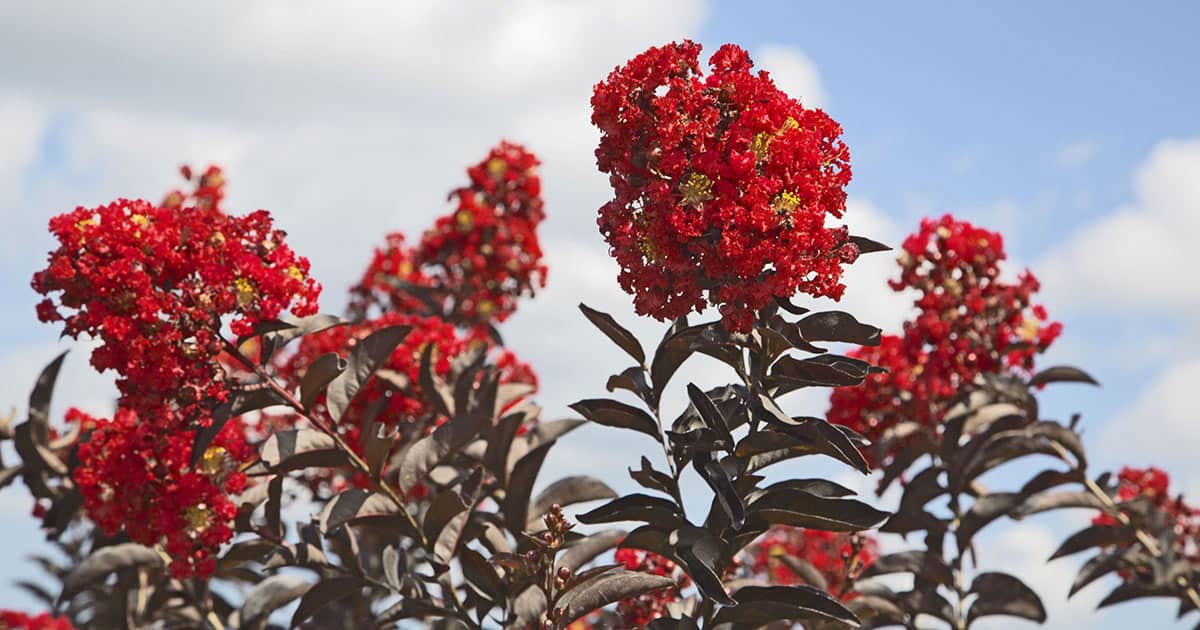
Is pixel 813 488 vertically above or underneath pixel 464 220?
underneath

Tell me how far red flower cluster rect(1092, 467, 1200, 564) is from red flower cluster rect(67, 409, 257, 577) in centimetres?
380

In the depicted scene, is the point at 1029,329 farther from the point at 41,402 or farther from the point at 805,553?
the point at 41,402

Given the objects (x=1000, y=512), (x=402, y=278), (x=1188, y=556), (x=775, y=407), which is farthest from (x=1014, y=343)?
(x=402, y=278)

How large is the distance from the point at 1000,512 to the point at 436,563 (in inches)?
87.2

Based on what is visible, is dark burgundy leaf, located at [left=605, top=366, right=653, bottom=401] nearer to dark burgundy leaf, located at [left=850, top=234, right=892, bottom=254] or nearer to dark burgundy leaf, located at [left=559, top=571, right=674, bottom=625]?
dark burgundy leaf, located at [left=559, top=571, right=674, bottom=625]

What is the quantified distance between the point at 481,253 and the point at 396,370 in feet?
5.54

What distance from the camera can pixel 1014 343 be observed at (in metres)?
5.04

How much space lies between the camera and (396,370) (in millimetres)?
4922

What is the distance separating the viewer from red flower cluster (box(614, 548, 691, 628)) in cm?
357

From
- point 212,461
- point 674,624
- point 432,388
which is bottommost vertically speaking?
point 674,624

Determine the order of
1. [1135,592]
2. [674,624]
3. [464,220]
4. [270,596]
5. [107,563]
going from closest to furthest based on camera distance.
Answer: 1. [674,624]
2. [107,563]
3. [270,596]
4. [1135,592]
5. [464,220]

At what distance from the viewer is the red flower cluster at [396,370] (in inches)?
190

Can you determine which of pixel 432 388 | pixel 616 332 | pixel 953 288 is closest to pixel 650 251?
pixel 616 332

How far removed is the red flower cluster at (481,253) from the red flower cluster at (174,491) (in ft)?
8.11
